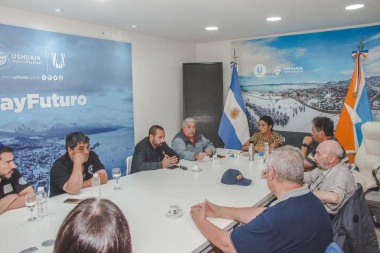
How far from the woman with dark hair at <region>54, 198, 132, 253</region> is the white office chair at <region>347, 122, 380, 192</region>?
3.79 meters

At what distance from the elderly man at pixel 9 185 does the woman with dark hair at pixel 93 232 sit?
5.43 ft

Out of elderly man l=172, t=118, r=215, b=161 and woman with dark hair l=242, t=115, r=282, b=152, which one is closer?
elderly man l=172, t=118, r=215, b=161

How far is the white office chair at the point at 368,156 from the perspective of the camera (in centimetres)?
380

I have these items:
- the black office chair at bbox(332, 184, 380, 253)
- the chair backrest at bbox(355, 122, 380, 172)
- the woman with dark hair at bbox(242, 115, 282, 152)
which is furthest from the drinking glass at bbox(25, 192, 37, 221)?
the chair backrest at bbox(355, 122, 380, 172)

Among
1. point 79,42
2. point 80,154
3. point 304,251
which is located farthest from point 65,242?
point 79,42

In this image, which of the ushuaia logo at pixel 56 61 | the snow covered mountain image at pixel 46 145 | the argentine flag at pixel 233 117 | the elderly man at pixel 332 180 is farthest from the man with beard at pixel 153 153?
the argentine flag at pixel 233 117

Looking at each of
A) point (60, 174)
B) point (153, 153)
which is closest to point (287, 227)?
point (60, 174)

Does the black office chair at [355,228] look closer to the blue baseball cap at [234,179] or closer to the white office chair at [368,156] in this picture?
the blue baseball cap at [234,179]

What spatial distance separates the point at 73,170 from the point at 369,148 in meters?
3.84

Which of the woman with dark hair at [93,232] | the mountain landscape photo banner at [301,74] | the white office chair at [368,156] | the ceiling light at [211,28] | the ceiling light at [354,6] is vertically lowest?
the white office chair at [368,156]

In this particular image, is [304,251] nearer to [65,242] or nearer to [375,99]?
[65,242]

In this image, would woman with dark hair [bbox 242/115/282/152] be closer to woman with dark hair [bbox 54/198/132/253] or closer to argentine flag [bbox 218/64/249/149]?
argentine flag [bbox 218/64/249/149]

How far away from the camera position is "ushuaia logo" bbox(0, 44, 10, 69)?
3.22m

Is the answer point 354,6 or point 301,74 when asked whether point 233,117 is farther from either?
point 354,6
